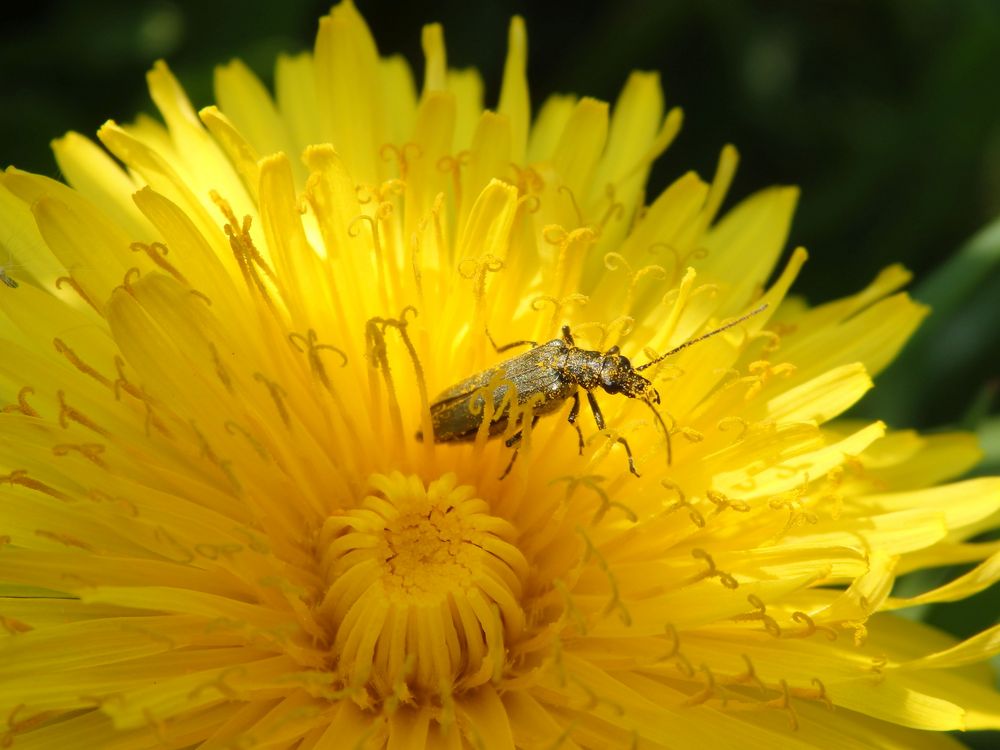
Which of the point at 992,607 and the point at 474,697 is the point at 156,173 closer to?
the point at 474,697

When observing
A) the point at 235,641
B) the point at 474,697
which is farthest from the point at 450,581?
the point at 235,641

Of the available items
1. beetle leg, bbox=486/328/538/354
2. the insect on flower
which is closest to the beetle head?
beetle leg, bbox=486/328/538/354

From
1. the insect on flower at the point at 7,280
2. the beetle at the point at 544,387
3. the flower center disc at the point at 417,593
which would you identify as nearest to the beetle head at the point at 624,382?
the beetle at the point at 544,387

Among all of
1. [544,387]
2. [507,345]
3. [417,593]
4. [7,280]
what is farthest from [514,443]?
[7,280]

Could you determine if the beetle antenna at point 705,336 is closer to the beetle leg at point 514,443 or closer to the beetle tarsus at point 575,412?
the beetle tarsus at point 575,412

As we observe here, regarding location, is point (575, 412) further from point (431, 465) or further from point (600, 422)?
point (431, 465)

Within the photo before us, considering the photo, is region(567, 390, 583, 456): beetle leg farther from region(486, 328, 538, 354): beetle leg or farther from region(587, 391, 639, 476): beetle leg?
region(486, 328, 538, 354): beetle leg

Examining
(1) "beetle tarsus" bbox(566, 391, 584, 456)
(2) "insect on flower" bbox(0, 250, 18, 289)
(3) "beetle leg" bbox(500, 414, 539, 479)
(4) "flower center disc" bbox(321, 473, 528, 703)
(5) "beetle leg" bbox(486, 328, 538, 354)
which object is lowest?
(4) "flower center disc" bbox(321, 473, 528, 703)
